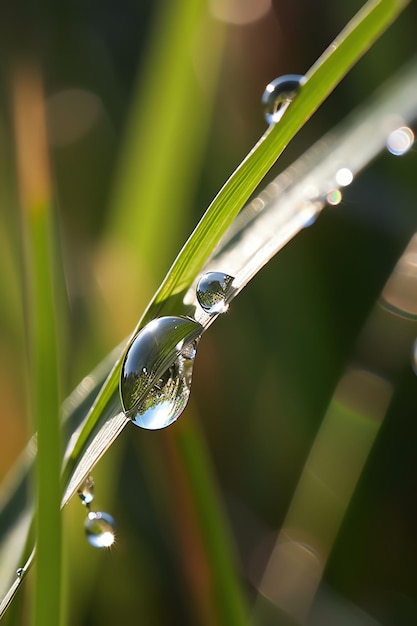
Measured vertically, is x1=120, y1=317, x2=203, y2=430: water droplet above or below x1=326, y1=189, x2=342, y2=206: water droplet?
below

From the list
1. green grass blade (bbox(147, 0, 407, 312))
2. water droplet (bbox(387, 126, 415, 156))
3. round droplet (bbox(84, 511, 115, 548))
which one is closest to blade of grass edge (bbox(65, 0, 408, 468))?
green grass blade (bbox(147, 0, 407, 312))

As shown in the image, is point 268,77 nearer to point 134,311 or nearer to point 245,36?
point 245,36

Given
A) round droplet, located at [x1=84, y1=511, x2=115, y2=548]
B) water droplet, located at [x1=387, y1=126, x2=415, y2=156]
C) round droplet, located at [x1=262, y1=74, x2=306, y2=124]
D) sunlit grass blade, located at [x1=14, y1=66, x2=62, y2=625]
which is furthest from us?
water droplet, located at [x1=387, y1=126, x2=415, y2=156]

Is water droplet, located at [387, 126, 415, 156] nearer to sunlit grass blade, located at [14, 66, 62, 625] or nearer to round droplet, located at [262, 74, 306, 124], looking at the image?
round droplet, located at [262, 74, 306, 124]

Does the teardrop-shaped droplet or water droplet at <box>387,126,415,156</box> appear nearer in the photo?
the teardrop-shaped droplet

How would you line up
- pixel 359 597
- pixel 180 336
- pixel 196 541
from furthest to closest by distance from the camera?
pixel 359 597
pixel 196 541
pixel 180 336

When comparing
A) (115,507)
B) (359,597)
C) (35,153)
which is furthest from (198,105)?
(359,597)
